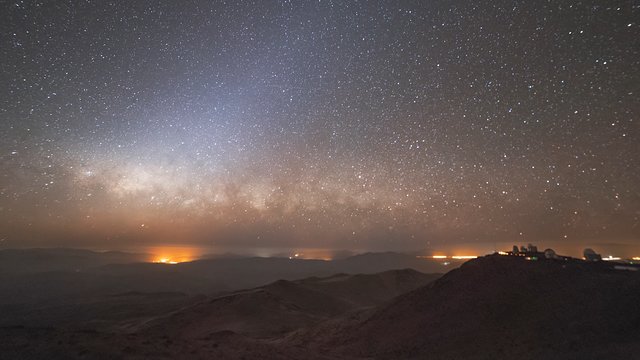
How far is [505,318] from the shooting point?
887 inches

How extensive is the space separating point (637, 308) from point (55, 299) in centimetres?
10228

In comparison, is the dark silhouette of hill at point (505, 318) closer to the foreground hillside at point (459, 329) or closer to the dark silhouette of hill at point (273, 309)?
the foreground hillside at point (459, 329)

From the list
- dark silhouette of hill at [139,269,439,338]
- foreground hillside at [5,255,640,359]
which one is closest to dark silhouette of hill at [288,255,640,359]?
foreground hillside at [5,255,640,359]

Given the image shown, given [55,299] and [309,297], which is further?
[55,299]

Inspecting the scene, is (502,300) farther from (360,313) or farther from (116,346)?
(116,346)

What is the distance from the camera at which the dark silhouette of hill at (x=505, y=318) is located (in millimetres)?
18203

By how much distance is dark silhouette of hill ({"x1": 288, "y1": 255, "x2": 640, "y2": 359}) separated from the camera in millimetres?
18203

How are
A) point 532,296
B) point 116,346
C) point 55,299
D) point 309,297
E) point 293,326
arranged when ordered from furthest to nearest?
point 55,299 < point 309,297 < point 293,326 < point 532,296 < point 116,346

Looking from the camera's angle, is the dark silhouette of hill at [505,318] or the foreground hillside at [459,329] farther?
the dark silhouette of hill at [505,318]

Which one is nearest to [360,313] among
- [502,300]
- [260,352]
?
[502,300]

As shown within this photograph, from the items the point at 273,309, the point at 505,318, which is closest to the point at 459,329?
the point at 505,318

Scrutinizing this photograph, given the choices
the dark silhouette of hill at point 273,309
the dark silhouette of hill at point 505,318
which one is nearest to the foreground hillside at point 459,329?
the dark silhouette of hill at point 505,318

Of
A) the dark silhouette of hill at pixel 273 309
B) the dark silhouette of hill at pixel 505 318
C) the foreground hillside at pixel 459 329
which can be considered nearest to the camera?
the foreground hillside at pixel 459 329

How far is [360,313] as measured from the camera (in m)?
34.9
